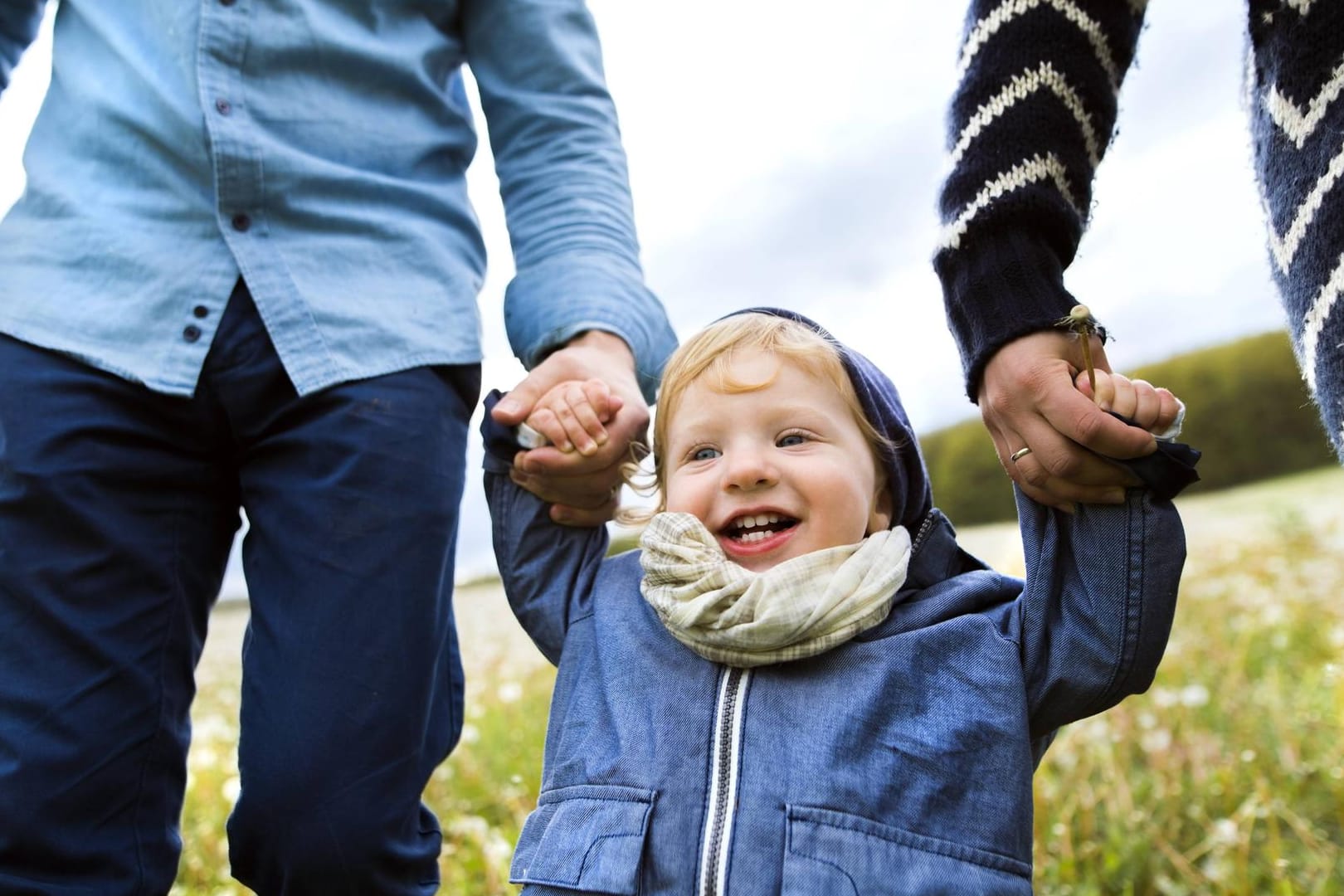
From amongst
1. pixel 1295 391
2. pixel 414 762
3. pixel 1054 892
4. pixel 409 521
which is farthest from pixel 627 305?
pixel 1295 391

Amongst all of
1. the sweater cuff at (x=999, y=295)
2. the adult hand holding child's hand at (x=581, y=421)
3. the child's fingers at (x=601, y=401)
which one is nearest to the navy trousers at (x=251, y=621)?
the adult hand holding child's hand at (x=581, y=421)

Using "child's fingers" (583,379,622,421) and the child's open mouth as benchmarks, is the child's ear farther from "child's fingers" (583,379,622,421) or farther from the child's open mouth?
"child's fingers" (583,379,622,421)

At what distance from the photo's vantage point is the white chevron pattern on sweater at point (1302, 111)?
3.44ft

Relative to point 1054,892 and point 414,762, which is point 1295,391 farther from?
point 414,762

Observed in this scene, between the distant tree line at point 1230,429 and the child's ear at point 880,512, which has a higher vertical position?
the distant tree line at point 1230,429

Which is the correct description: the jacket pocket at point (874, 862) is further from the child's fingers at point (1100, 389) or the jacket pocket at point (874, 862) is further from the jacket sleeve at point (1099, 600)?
the child's fingers at point (1100, 389)

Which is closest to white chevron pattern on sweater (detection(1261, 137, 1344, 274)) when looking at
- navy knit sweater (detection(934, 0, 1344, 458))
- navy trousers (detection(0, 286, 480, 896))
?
navy knit sweater (detection(934, 0, 1344, 458))

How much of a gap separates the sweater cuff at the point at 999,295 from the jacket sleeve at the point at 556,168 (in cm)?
58

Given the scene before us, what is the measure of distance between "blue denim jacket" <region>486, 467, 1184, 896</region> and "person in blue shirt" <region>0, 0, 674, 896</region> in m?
0.33

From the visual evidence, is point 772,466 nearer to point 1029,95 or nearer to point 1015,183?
point 1015,183

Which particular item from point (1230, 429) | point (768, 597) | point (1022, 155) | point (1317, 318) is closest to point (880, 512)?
point (768, 597)

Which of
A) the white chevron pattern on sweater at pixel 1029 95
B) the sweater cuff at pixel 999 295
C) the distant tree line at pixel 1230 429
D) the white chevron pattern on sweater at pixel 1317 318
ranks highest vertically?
the distant tree line at pixel 1230 429

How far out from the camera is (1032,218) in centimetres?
137

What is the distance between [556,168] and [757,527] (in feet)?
2.50
